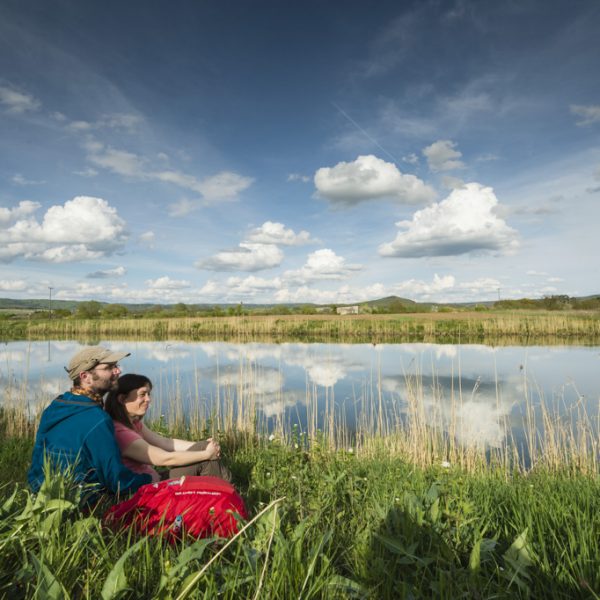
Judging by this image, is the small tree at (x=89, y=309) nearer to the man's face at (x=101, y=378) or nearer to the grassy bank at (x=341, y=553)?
the man's face at (x=101, y=378)

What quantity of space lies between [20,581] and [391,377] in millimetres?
12312

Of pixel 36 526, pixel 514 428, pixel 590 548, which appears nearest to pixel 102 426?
pixel 36 526

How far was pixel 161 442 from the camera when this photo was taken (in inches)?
130

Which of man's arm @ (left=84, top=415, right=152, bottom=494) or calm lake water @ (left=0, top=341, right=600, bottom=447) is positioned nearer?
man's arm @ (left=84, top=415, right=152, bottom=494)

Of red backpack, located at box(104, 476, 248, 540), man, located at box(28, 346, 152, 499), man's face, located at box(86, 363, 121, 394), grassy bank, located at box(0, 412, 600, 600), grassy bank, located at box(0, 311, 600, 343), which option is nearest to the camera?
grassy bank, located at box(0, 412, 600, 600)

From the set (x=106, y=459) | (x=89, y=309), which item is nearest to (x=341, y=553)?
(x=106, y=459)

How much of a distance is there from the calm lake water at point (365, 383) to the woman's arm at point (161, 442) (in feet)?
5.11

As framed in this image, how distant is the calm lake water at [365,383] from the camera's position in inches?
269

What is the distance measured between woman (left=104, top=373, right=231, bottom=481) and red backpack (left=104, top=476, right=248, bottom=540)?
582mm

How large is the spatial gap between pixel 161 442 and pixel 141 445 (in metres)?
0.59

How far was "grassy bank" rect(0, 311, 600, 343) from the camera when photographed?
25.7 metres

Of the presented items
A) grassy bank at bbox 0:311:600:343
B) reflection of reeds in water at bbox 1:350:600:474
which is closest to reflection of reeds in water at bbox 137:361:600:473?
reflection of reeds in water at bbox 1:350:600:474

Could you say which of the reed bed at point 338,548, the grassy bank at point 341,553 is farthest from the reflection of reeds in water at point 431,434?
the grassy bank at point 341,553

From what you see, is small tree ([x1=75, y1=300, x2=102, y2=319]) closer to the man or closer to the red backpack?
Result: the man
